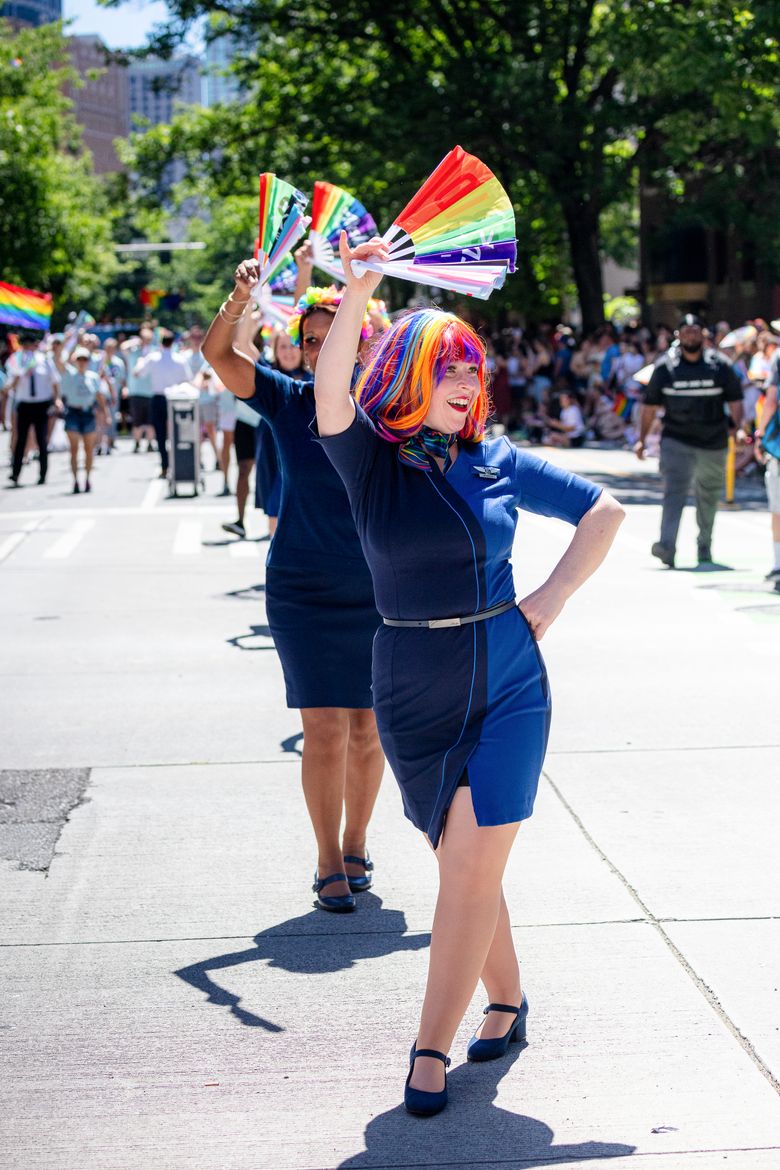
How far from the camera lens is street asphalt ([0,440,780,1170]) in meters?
3.51

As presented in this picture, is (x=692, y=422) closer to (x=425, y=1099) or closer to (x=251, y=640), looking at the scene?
(x=251, y=640)

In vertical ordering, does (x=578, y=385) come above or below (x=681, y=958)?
above

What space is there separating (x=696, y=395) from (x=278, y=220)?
744 cm

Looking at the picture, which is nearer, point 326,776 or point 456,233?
point 456,233

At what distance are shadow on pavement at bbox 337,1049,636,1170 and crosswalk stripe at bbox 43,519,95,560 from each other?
11228 mm

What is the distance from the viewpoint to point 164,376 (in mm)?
21344

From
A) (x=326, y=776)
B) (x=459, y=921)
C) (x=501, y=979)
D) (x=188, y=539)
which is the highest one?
(x=459, y=921)

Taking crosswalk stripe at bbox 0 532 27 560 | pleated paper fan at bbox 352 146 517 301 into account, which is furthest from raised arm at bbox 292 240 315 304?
crosswalk stripe at bbox 0 532 27 560

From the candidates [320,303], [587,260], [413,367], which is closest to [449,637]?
[413,367]

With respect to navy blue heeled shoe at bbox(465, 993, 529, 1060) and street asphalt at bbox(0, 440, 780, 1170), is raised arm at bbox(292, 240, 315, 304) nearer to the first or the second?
street asphalt at bbox(0, 440, 780, 1170)

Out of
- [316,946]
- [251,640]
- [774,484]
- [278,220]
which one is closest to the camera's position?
[316,946]

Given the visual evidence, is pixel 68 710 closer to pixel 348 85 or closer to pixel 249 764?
pixel 249 764

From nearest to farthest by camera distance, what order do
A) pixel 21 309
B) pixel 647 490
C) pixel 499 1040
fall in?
pixel 499 1040 < pixel 21 309 < pixel 647 490

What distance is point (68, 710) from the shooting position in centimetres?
806
